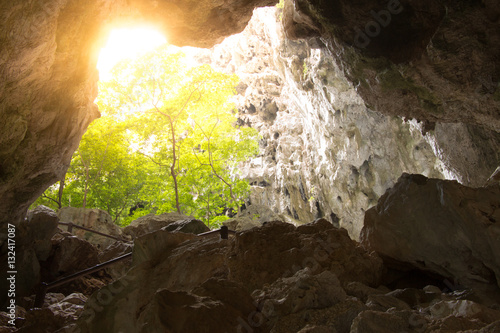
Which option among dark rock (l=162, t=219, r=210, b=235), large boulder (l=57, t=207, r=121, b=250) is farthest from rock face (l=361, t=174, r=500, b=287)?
large boulder (l=57, t=207, r=121, b=250)

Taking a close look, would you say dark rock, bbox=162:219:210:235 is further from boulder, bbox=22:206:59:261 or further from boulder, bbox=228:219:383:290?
boulder, bbox=22:206:59:261

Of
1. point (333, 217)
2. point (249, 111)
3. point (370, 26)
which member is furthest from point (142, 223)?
point (249, 111)

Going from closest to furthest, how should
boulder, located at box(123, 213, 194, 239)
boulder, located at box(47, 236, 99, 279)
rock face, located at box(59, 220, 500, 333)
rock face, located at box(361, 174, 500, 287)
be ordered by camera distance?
rock face, located at box(59, 220, 500, 333) < rock face, located at box(361, 174, 500, 287) < boulder, located at box(47, 236, 99, 279) < boulder, located at box(123, 213, 194, 239)

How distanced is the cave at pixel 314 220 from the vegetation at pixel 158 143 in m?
5.92

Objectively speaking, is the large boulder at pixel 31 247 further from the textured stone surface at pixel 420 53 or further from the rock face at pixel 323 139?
the rock face at pixel 323 139

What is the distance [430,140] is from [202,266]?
827cm

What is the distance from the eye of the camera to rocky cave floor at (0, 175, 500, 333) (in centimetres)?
258

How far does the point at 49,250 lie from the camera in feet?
25.4

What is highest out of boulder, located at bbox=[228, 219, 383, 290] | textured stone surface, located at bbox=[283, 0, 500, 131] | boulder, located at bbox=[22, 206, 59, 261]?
textured stone surface, located at bbox=[283, 0, 500, 131]

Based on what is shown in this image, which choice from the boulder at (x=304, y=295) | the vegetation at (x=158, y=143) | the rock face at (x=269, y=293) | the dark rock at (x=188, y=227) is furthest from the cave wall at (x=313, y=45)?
the vegetation at (x=158, y=143)

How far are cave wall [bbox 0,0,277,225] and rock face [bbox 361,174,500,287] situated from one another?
5541 millimetres

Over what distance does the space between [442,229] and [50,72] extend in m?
6.66

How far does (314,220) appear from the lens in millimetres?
5652

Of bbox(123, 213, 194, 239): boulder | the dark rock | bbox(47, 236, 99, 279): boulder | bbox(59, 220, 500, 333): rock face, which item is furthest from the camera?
bbox(123, 213, 194, 239): boulder
